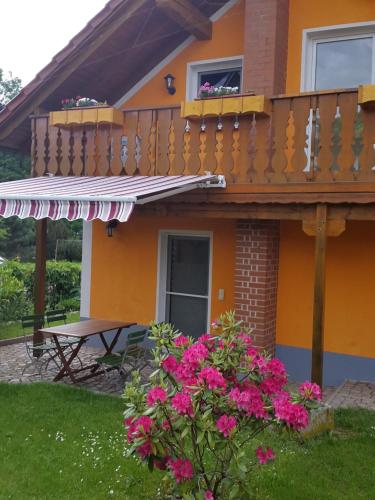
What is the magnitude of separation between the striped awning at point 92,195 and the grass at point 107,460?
9.43 ft

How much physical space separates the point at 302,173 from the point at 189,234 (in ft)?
12.3

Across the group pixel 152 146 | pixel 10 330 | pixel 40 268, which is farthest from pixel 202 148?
pixel 10 330

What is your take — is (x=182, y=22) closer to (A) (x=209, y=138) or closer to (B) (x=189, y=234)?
(A) (x=209, y=138)

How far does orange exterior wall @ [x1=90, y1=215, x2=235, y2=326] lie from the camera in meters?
11.6

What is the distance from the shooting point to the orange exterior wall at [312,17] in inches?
384

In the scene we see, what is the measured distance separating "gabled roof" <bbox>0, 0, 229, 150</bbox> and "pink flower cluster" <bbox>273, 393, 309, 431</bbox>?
859 centimetres

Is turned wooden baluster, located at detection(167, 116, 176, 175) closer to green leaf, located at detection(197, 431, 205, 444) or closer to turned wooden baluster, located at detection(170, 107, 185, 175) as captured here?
turned wooden baluster, located at detection(170, 107, 185, 175)

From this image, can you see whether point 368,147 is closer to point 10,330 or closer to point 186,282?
point 186,282

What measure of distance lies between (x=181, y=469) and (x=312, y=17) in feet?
29.6

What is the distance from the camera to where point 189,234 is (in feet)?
37.8

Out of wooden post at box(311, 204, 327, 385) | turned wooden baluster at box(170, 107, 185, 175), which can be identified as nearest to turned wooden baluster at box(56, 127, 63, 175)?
turned wooden baluster at box(170, 107, 185, 175)

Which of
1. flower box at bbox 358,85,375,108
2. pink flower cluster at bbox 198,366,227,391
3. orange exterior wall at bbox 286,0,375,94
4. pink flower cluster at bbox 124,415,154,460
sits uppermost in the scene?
orange exterior wall at bbox 286,0,375,94

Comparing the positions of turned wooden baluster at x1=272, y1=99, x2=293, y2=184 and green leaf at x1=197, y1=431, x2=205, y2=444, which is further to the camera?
turned wooden baluster at x1=272, y1=99, x2=293, y2=184

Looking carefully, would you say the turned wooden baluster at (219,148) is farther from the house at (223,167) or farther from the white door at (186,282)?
the white door at (186,282)
